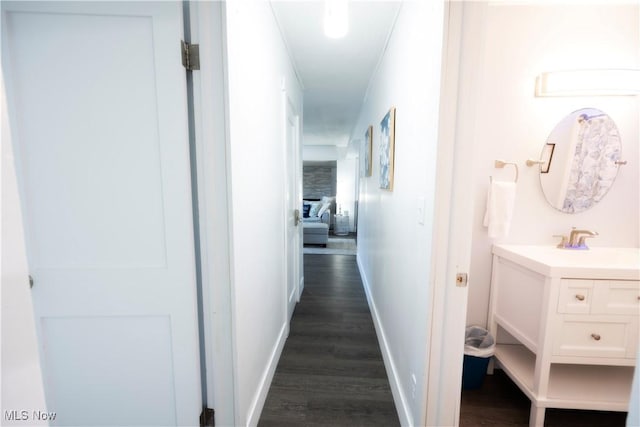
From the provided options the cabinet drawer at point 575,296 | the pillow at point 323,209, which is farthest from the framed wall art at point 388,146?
the pillow at point 323,209

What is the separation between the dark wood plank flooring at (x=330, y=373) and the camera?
4.61ft

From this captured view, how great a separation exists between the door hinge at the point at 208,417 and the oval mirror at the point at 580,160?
90.7 inches

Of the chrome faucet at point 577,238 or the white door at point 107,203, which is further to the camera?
the chrome faucet at point 577,238

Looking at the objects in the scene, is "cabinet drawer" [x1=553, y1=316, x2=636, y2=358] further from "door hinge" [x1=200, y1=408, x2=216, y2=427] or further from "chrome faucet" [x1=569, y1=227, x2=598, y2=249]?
"door hinge" [x1=200, y1=408, x2=216, y2=427]

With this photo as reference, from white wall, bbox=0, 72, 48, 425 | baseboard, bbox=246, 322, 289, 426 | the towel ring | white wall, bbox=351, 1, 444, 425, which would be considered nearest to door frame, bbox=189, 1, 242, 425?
baseboard, bbox=246, 322, 289, 426

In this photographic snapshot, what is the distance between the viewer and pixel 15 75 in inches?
35.2

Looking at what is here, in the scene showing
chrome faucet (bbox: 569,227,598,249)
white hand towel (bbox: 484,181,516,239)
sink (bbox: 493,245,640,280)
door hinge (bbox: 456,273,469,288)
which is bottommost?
sink (bbox: 493,245,640,280)

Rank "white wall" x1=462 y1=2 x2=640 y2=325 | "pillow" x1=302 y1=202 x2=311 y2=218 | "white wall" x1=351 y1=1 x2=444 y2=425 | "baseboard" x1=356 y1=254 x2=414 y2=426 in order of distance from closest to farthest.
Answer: "white wall" x1=351 y1=1 x2=444 y2=425, "baseboard" x1=356 y1=254 x2=414 y2=426, "white wall" x1=462 y1=2 x2=640 y2=325, "pillow" x1=302 y1=202 x2=311 y2=218

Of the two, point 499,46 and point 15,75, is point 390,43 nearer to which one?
point 499,46

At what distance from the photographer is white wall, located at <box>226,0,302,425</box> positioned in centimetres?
105

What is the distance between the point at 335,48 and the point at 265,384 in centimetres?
257

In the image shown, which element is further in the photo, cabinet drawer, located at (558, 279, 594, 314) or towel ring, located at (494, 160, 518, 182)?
towel ring, located at (494, 160, 518, 182)

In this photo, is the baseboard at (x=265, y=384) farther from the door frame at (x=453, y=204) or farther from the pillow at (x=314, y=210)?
the pillow at (x=314, y=210)

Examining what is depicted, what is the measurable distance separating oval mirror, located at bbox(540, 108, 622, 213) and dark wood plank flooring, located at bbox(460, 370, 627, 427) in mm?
1207
